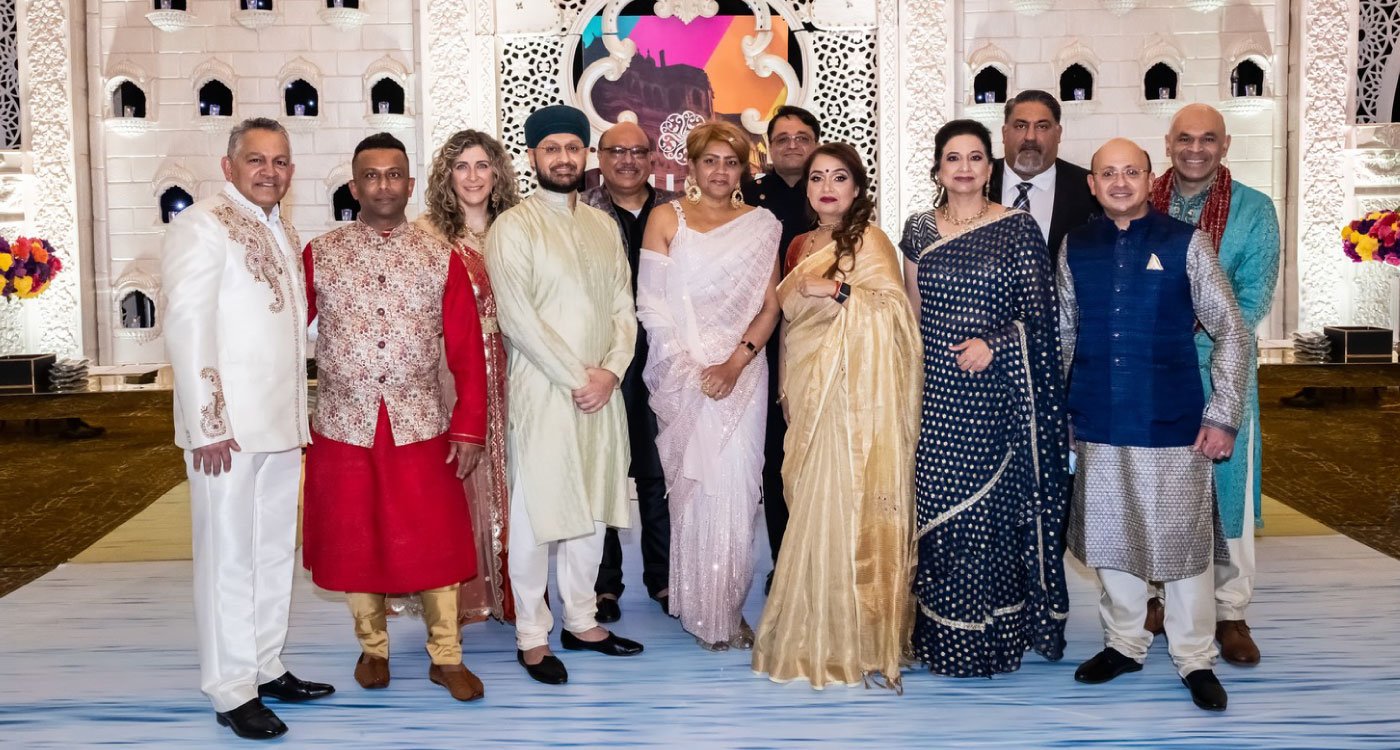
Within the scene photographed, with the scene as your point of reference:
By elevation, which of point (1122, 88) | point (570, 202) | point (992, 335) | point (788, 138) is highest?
point (1122, 88)

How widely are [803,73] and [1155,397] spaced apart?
515 centimetres

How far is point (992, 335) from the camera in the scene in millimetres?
3062

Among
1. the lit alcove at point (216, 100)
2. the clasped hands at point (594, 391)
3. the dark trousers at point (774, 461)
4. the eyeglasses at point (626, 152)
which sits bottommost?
the dark trousers at point (774, 461)

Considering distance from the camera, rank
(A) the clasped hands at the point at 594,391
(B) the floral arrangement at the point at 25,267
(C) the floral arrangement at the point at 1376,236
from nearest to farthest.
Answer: (A) the clasped hands at the point at 594,391 < (B) the floral arrangement at the point at 25,267 < (C) the floral arrangement at the point at 1376,236

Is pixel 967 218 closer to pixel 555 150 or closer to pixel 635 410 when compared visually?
pixel 555 150

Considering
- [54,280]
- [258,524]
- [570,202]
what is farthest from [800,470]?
[54,280]

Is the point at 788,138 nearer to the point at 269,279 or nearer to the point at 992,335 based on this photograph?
the point at 992,335

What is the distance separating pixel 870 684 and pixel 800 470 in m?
0.54

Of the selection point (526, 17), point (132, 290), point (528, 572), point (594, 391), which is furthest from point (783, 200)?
point (132, 290)

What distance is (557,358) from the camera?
3.17 meters

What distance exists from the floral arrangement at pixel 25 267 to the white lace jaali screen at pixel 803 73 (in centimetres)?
268

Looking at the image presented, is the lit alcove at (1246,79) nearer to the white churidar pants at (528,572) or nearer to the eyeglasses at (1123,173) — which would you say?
the eyeglasses at (1123,173)

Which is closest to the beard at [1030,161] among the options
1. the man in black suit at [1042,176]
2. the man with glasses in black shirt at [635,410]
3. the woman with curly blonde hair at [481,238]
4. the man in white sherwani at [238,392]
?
the man in black suit at [1042,176]

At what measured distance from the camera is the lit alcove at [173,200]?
7945 millimetres
